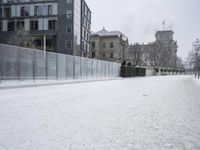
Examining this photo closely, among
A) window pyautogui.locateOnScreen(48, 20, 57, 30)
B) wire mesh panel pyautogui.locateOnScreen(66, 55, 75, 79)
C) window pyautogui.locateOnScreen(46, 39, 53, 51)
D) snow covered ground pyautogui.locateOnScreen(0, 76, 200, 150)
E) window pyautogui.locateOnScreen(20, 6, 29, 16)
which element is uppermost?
window pyautogui.locateOnScreen(20, 6, 29, 16)

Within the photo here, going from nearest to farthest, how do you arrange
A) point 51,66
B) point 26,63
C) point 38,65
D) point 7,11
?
point 26,63 → point 38,65 → point 51,66 → point 7,11

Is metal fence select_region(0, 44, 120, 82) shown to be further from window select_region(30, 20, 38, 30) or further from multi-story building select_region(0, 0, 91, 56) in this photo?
window select_region(30, 20, 38, 30)

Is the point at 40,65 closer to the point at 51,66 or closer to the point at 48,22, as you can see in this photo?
the point at 51,66

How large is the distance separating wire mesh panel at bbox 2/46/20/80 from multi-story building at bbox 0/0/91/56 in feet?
102

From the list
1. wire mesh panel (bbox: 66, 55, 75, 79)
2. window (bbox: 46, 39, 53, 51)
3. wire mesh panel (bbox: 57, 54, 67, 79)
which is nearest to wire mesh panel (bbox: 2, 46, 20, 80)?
wire mesh panel (bbox: 57, 54, 67, 79)

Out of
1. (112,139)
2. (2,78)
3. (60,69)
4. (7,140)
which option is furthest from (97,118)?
(60,69)

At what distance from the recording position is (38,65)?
23.1 metres

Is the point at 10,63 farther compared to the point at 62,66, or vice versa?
the point at 62,66

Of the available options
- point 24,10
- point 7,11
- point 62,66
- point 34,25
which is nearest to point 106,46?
point 34,25

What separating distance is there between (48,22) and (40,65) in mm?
32274

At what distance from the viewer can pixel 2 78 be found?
61.8 ft

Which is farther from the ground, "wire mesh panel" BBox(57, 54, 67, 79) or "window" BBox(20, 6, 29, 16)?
"window" BBox(20, 6, 29, 16)

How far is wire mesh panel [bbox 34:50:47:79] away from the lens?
22.8 m

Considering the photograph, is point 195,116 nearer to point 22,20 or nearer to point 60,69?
point 60,69
